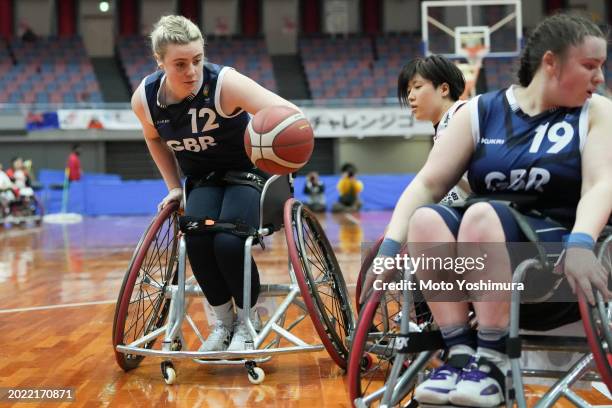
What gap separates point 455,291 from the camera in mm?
1970

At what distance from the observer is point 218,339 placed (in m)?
3.27

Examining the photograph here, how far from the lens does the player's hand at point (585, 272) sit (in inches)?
69.7

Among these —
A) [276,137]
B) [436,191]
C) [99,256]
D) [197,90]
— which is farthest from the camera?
[99,256]

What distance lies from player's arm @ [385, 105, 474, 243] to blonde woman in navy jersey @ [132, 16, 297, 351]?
1047mm

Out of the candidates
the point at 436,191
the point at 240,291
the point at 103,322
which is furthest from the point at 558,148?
the point at 103,322

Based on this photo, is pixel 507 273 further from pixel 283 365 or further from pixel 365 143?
pixel 365 143

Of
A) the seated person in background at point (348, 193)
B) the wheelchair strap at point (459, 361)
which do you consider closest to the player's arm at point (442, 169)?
the wheelchair strap at point (459, 361)

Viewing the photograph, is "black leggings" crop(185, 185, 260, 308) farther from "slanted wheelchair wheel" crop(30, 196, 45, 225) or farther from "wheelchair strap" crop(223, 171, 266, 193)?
"slanted wheelchair wheel" crop(30, 196, 45, 225)

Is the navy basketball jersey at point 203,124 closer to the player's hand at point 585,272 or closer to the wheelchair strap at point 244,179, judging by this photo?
the wheelchair strap at point 244,179

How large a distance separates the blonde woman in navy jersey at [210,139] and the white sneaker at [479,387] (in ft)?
4.76

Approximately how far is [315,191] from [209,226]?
46.3 ft

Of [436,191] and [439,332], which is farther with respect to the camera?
[436,191]

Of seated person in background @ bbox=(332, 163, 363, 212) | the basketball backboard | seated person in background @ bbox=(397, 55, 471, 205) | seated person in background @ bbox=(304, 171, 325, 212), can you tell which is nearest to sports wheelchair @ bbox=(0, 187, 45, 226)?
seated person in background @ bbox=(304, 171, 325, 212)

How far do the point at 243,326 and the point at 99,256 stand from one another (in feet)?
18.5
